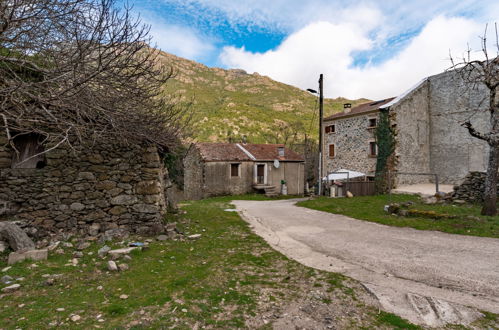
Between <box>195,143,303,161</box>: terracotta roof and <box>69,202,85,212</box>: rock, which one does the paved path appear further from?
<box>195,143,303,161</box>: terracotta roof

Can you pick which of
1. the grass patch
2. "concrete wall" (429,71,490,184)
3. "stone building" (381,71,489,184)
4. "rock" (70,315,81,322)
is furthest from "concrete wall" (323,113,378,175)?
"rock" (70,315,81,322)

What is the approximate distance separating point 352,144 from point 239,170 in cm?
1041

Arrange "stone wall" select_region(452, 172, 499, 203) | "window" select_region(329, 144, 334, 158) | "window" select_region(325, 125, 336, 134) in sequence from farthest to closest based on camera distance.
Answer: "window" select_region(329, 144, 334, 158) → "window" select_region(325, 125, 336, 134) → "stone wall" select_region(452, 172, 499, 203)

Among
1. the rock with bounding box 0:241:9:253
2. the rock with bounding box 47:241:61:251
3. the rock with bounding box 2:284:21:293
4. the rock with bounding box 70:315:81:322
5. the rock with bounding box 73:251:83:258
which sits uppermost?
the rock with bounding box 0:241:9:253

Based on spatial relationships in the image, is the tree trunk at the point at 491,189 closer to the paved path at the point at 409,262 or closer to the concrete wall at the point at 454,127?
the paved path at the point at 409,262

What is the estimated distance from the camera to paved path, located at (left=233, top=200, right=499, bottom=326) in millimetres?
3458

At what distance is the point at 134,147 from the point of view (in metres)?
7.28

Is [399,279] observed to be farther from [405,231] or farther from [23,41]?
[23,41]

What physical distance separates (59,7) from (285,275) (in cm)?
624

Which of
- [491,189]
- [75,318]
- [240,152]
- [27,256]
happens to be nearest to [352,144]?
[240,152]

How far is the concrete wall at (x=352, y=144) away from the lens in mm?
21969

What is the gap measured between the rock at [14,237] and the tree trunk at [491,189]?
13.7 m

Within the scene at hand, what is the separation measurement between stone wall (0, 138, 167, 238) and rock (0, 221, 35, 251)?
748 mm

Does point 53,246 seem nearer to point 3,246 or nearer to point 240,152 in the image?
point 3,246
